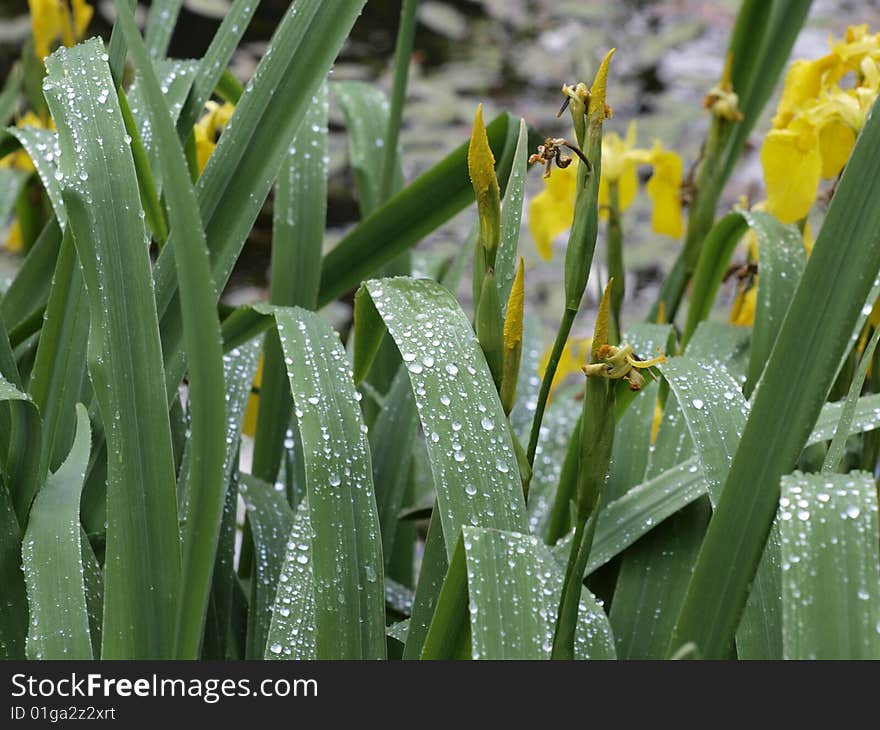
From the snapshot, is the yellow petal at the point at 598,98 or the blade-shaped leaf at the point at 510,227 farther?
the blade-shaped leaf at the point at 510,227

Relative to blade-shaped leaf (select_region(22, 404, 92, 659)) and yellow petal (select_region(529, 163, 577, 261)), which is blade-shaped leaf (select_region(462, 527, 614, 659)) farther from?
yellow petal (select_region(529, 163, 577, 261))

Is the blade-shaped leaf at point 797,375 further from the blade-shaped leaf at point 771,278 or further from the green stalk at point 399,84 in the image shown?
the green stalk at point 399,84

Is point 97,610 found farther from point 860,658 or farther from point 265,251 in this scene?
point 265,251

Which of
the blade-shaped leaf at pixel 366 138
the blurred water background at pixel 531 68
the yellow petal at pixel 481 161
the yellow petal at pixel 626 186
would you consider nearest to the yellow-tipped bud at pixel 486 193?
the yellow petal at pixel 481 161

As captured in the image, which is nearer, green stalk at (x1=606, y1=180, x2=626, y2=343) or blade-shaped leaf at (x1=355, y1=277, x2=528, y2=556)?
blade-shaped leaf at (x1=355, y1=277, x2=528, y2=556)

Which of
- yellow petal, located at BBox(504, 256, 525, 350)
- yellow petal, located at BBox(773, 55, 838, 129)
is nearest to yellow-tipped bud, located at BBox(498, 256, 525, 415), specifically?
yellow petal, located at BBox(504, 256, 525, 350)

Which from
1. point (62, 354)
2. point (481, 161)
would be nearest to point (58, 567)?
point (62, 354)
